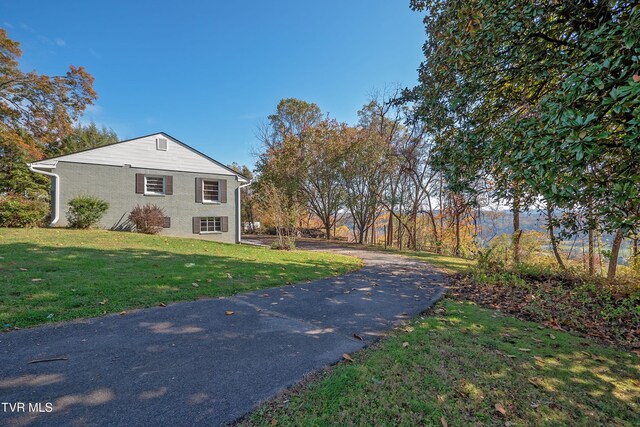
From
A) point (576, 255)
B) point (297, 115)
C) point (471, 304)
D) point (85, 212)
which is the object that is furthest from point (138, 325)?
point (297, 115)

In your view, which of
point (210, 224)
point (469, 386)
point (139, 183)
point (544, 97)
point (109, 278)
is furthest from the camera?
point (210, 224)

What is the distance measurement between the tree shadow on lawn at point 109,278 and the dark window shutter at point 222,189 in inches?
271

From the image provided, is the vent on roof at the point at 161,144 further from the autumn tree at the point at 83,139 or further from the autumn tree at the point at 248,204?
the autumn tree at the point at 83,139

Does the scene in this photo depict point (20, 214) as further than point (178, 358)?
Yes

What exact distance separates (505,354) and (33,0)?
14081 millimetres

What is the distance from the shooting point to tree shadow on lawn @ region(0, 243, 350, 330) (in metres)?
3.34

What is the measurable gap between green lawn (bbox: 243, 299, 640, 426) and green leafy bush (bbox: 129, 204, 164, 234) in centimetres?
1238

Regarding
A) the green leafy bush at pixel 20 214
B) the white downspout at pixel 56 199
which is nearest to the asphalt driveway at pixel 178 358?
the white downspout at pixel 56 199

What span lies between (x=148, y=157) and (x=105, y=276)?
9792 mm

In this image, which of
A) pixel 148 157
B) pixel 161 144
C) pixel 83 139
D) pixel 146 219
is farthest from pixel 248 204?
pixel 83 139

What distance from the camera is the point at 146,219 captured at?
38.6 feet

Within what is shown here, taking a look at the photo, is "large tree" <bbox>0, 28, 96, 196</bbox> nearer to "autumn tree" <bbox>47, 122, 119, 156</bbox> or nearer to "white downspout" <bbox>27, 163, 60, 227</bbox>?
"autumn tree" <bbox>47, 122, 119, 156</bbox>

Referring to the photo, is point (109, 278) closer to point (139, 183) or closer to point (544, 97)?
point (544, 97)

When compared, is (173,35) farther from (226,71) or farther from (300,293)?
(300,293)
